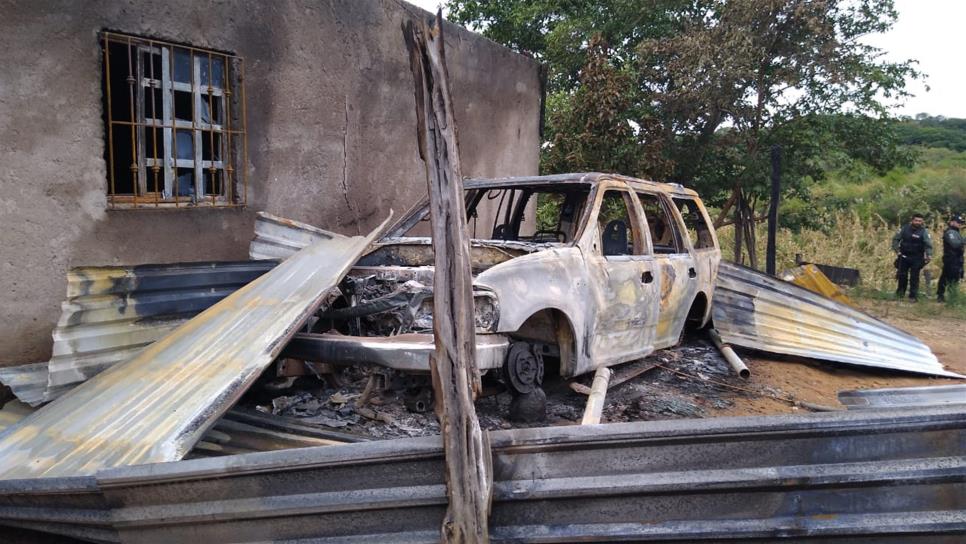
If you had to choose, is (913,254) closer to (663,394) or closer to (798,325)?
(798,325)

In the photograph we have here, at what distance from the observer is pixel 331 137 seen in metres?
7.07

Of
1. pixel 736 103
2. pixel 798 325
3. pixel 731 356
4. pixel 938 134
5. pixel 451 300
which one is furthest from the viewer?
pixel 938 134

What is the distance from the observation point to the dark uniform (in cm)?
1202

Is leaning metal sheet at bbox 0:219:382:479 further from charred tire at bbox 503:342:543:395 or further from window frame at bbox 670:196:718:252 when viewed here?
window frame at bbox 670:196:718:252

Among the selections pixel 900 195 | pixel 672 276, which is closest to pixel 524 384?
pixel 672 276

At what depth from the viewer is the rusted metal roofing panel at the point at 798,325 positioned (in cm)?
726

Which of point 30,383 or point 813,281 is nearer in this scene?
point 30,383

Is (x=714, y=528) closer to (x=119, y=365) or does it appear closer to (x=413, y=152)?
(x=119, y=365)

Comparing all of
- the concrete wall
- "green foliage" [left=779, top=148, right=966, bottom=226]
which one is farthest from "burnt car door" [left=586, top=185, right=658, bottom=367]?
"green foliage" [left=779, top=148, right=966, bottom=226]

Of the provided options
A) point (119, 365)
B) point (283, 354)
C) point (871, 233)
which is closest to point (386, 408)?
point (283, 354)

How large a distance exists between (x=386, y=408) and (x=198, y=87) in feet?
10.5

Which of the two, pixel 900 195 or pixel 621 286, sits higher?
pixel 900 195

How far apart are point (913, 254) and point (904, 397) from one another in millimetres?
10122

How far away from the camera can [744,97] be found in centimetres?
1088
